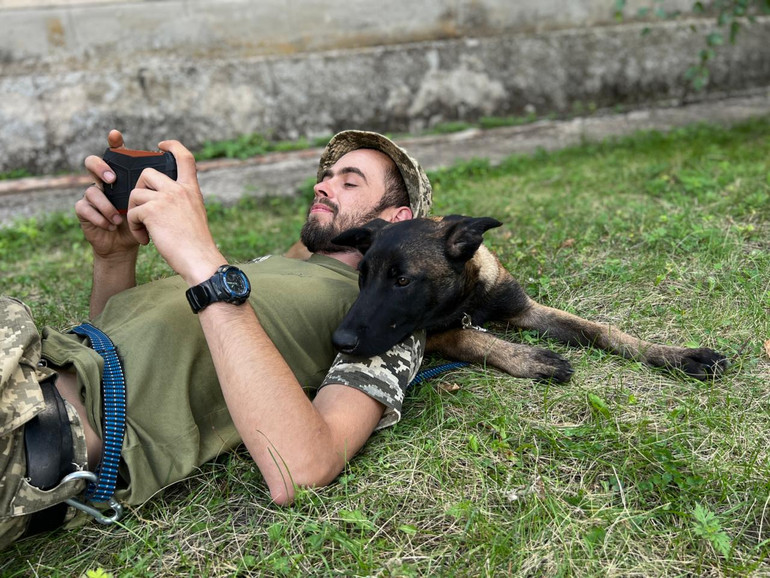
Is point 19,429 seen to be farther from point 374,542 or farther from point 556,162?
point 556,162

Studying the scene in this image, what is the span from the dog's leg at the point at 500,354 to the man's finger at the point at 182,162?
1368 mm

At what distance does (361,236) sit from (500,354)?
825 millimetres

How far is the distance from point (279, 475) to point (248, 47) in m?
6.55

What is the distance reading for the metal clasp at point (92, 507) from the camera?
7.02 feet

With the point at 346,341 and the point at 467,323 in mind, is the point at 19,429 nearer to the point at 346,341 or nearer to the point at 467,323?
the point at 346,341

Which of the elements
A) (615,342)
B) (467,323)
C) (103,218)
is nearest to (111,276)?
(103,218)

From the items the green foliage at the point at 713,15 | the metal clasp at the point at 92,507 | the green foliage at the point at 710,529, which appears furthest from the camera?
the green foliage at the point at 713,15

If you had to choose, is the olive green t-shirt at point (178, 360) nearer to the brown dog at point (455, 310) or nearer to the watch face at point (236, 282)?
the brown dog at point (455, 310)

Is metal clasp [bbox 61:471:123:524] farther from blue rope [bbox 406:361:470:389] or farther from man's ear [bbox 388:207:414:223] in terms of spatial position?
man's ear [bbox 388:207:414:223]

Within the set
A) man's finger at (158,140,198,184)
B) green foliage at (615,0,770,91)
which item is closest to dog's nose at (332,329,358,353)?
man's finger at (158,140,198,184)

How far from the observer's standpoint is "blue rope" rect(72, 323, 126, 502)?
7.33ft

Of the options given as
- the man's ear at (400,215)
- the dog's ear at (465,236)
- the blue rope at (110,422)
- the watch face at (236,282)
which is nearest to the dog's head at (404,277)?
the dog's ear at (465,236)

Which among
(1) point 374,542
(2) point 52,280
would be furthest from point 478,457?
(2) point 52,280

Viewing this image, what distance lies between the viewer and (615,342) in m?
3.16
